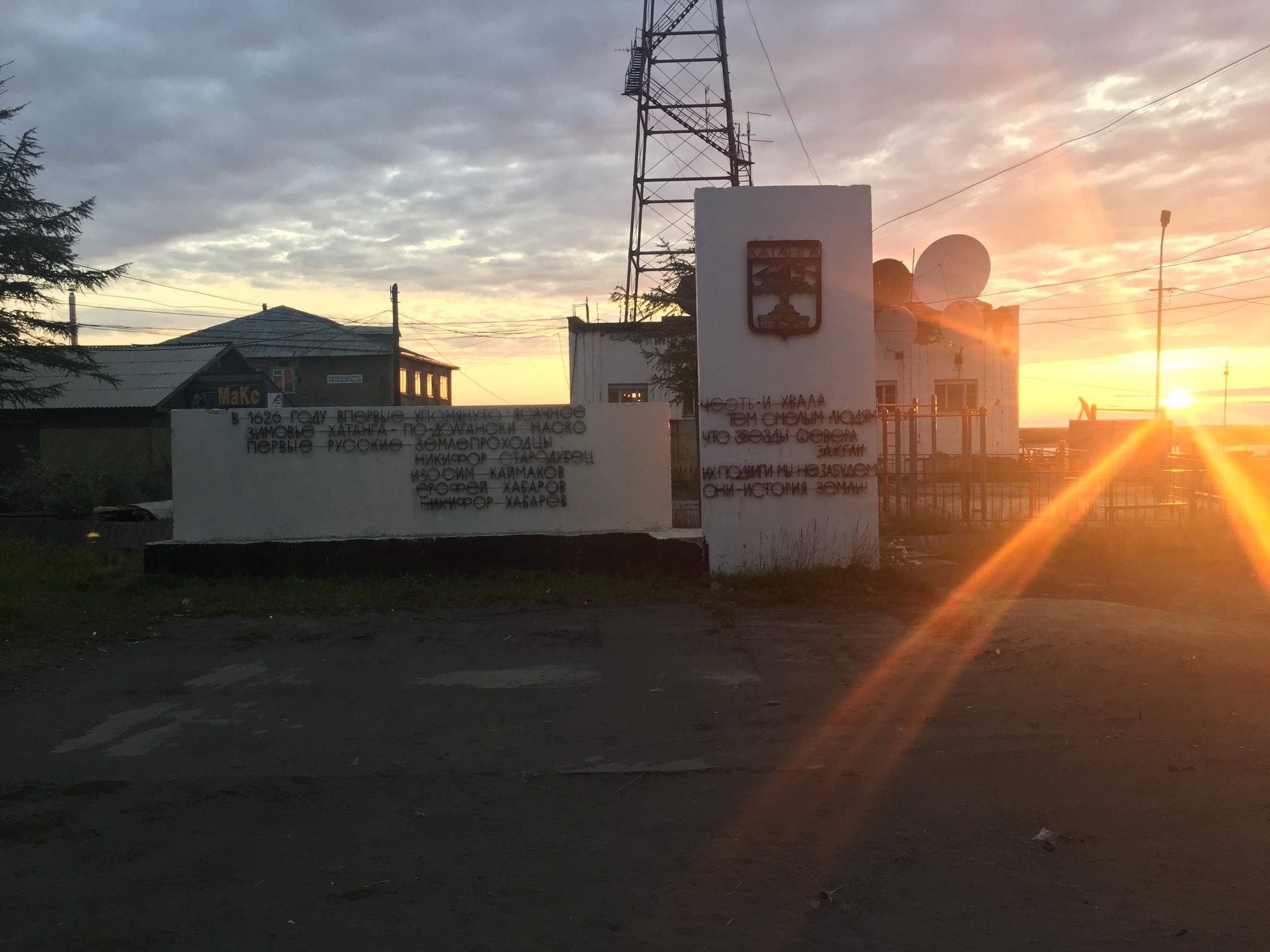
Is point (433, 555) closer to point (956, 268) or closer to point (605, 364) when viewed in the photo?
point (956, 268)

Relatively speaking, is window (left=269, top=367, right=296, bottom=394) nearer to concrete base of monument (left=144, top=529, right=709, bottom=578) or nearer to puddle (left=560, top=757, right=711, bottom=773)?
concrete base of monument (left=144, top=529, right=709, bottom=578)

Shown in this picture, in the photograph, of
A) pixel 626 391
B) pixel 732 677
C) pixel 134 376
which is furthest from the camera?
pixel 626 391

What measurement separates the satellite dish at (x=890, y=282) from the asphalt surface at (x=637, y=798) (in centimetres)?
1012

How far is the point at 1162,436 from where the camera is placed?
19.0 m

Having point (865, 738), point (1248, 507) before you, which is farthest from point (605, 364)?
point (865, 738)

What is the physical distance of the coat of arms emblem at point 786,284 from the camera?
11.4 meters

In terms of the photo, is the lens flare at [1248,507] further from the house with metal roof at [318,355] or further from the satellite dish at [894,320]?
the house with metal roof at [318,355]

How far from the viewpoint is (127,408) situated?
2958 cm

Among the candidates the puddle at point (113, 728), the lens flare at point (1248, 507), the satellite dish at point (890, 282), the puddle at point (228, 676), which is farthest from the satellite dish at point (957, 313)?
the puddle at point (113, 728)

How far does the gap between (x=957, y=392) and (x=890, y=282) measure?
17547 millimetres

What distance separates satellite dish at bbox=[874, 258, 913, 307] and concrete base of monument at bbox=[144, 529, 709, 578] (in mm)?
8104

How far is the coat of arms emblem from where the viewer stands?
11.4 m


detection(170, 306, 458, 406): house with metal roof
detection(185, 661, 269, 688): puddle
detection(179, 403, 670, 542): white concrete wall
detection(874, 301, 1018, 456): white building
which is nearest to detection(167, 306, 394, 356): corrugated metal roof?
detection(170, 306, 458, 406): house with metal roof

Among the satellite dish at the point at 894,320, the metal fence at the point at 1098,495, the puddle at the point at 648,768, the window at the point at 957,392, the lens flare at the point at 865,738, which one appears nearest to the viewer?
the lens flare at the point at 865,738
